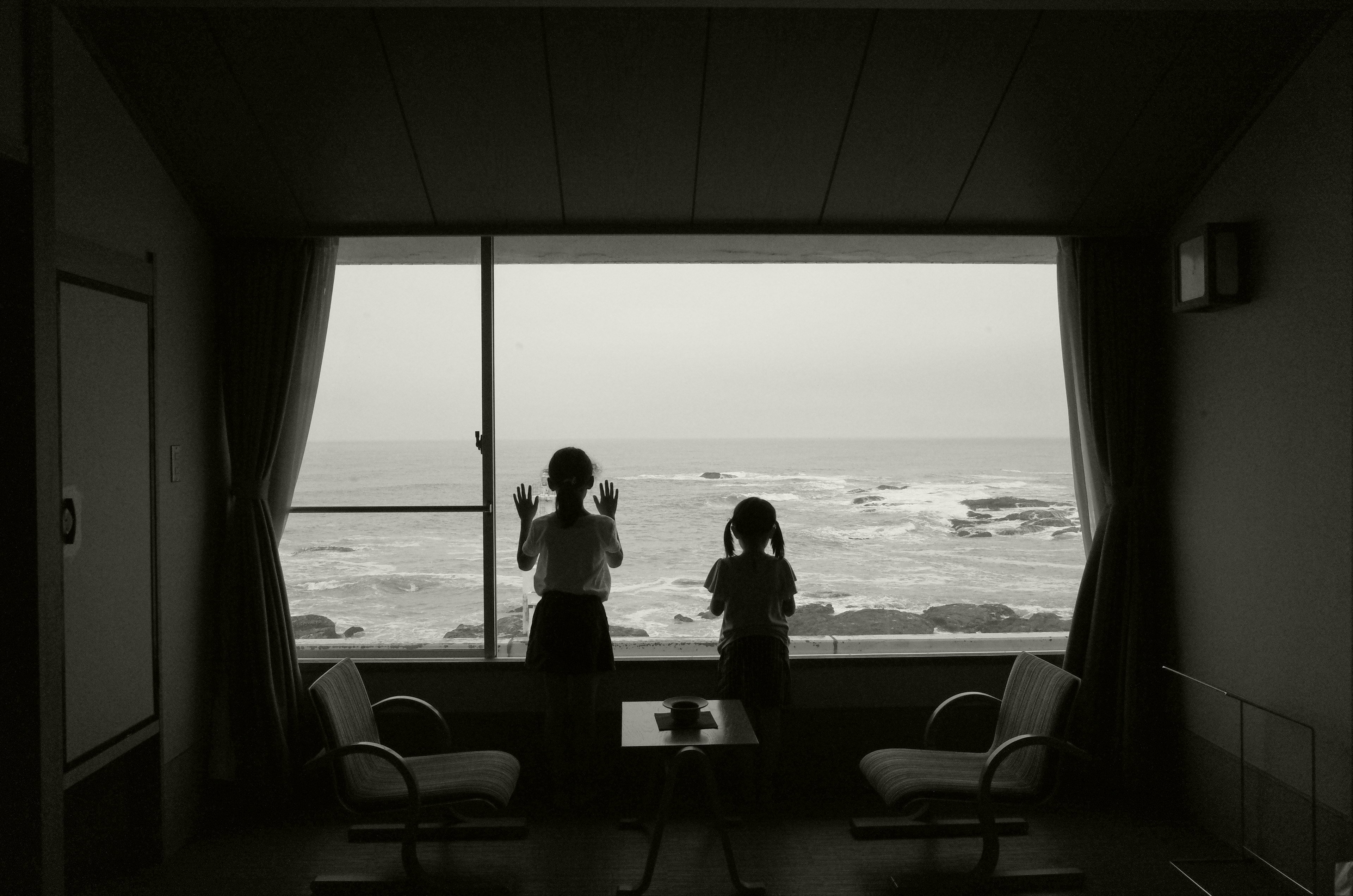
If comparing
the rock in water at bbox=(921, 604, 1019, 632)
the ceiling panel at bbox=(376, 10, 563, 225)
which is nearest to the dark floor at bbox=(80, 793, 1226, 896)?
the ceiling panel at bbox=(376, 10, 563, 225)

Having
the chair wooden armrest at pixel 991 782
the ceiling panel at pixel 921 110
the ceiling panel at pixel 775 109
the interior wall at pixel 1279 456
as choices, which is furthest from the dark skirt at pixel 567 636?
the interior wall at pixel 1279 456

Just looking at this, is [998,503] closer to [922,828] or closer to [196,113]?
[922,828]

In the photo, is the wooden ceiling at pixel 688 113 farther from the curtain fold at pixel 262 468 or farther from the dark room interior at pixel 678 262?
the curtain fold at pixel 262 468

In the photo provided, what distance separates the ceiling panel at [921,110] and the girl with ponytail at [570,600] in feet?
4.90

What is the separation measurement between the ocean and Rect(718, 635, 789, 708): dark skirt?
1.19 feet

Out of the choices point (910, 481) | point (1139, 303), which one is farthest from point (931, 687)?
point (910, 481)

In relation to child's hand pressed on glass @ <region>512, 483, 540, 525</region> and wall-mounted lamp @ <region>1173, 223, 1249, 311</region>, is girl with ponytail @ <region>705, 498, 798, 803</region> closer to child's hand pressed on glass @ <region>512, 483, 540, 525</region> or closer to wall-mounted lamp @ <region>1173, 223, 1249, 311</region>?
child's hand pressed on glass @ <region>512, 483, 540, 525</region>

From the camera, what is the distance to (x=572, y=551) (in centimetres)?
356

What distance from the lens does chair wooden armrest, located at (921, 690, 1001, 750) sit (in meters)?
3.36

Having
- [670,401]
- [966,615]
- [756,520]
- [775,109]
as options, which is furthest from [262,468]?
[966,615]

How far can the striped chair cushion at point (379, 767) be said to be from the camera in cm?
287

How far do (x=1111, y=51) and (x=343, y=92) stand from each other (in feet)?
8.15

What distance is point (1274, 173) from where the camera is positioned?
3.03 metres

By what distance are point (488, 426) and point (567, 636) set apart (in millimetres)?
939
